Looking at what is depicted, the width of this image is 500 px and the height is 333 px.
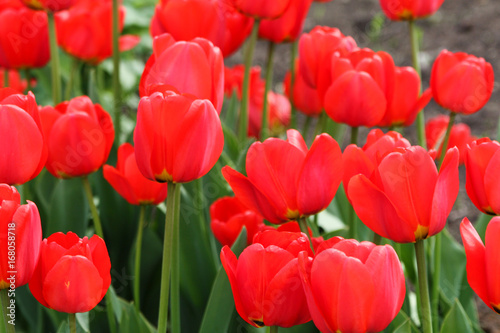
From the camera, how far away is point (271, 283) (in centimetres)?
70

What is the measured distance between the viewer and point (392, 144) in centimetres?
82

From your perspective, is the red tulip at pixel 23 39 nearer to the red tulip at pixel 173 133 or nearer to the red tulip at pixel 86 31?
the red tulip at pixel 86 31

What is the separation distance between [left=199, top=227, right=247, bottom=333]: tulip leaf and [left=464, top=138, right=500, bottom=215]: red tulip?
299 millimetres

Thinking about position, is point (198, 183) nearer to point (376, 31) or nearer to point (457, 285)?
point (457, 285)

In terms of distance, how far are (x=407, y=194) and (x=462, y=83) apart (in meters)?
0.43

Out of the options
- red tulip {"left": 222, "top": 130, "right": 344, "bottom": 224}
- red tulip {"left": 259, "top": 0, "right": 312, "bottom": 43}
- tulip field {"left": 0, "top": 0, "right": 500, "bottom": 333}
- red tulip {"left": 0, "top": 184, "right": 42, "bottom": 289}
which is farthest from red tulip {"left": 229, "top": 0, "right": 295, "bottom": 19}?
red tulip {"left": 0, "top": 184, "right": 42, "bottom": 289}

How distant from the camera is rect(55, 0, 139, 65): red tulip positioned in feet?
5.08

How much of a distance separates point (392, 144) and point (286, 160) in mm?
124

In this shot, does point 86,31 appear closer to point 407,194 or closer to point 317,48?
point 317,48

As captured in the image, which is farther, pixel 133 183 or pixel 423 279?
pixel 133 183

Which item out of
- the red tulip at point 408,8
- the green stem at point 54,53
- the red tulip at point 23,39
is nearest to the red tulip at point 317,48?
the red tulip at point 408,8

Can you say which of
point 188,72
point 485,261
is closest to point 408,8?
point 188,72

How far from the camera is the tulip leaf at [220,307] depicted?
0.94 metres

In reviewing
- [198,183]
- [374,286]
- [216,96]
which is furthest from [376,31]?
[374,286]
